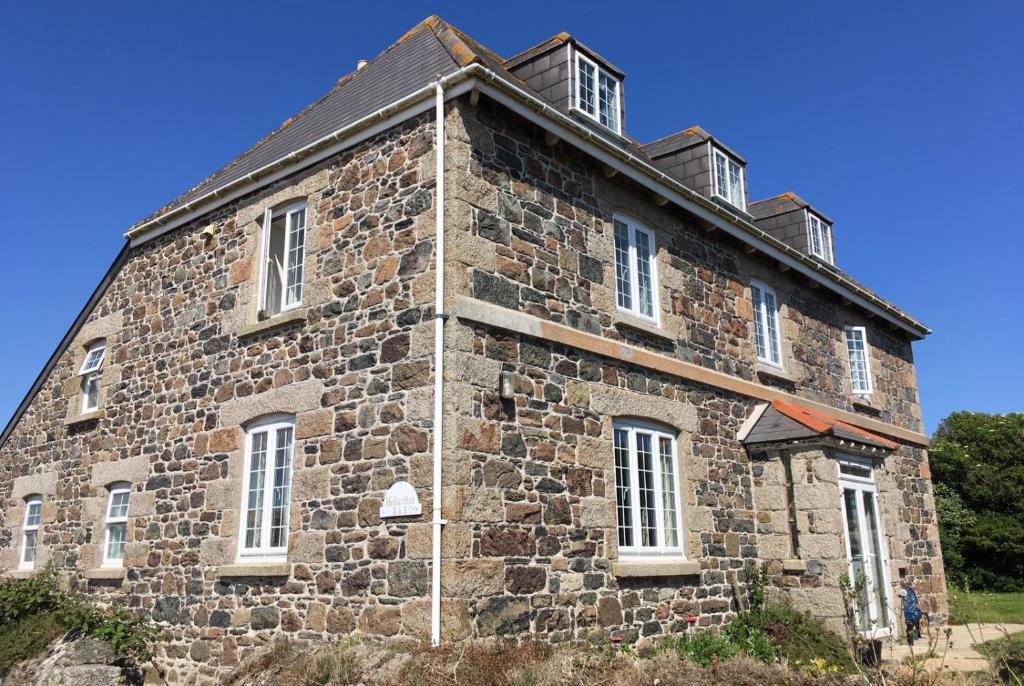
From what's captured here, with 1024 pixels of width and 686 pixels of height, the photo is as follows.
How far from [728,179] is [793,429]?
5000mm

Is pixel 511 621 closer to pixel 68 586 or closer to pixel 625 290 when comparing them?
pixel 625 290

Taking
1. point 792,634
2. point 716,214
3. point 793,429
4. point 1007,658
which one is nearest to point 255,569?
point 792,634

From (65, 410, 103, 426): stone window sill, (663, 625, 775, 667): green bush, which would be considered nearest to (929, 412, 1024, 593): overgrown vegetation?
(663, 625, 775, 667): green bush

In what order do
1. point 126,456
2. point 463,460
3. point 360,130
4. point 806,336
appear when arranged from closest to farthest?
point 463,460, point 360,130, point 126,456, point 806,336

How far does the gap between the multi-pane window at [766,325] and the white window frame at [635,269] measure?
2.70 metres

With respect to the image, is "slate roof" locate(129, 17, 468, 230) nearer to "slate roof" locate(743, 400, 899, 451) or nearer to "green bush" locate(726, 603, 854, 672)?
"slate roof" locate(743, 400, 899, 451)

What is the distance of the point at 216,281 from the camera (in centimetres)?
1161

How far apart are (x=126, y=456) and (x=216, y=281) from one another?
2.98m

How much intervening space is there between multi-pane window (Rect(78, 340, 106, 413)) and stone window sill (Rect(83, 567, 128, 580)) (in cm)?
297

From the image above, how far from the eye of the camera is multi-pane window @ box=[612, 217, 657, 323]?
11.1 metres

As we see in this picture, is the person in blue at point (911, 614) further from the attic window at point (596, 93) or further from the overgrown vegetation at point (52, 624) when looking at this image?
the overgrown vegetation at point (52, 624)

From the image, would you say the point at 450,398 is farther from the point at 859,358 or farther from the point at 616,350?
Answer: the point at 859,358

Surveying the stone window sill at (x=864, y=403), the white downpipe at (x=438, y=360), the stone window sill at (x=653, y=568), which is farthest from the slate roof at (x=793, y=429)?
the white downpipe at (x=438, y=360)

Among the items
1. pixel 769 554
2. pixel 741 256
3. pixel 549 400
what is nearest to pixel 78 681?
pixel 549 400
